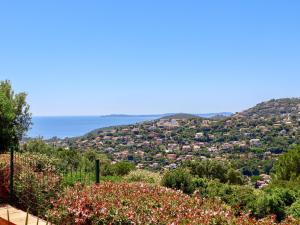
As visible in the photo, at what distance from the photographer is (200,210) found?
567cm

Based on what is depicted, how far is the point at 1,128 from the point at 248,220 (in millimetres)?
9927

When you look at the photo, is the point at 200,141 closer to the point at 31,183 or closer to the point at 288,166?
the point at 288,166

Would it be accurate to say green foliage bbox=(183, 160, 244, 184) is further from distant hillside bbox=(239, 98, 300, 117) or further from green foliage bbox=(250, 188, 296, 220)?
distant hillside bbox=(239, 98, 300, 117)

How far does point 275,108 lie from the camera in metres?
105

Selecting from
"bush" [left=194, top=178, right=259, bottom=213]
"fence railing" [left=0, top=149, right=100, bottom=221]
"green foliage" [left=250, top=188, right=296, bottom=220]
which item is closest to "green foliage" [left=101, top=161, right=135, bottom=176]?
"bush" [left=194, top=178, right=259, bottom=213]

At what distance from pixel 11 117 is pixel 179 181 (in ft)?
19.0

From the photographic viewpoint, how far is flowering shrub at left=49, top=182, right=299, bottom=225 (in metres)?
5.30

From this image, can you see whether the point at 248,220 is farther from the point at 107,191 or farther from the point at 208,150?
the point at 208,150

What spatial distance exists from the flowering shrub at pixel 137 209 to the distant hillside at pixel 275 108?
9439 cm

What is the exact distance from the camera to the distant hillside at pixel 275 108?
330 feet

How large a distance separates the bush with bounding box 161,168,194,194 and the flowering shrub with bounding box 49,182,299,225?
4.40 metres

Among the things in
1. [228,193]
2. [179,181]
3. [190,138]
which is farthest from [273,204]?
[190,138]

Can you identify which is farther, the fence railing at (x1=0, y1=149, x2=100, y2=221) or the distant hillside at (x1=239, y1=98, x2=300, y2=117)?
the distant hillside at (x1=239, y1=98, x2=300, y2=117)

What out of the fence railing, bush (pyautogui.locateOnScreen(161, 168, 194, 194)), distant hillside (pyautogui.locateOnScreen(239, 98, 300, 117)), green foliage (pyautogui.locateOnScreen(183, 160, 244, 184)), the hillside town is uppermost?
distant hillside (pyautogui.locateOnScreen(239, 98, 300, 117))
